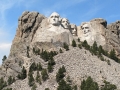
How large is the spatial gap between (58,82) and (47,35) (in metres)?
11.2

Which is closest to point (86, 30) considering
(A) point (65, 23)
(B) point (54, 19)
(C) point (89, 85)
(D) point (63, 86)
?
(A) point (65, 23)

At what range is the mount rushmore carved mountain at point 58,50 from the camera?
160 feet

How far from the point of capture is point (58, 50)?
54875mm

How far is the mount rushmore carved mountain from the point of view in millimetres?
48656

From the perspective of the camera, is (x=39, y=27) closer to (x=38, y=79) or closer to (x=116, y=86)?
(x=38, y=79)

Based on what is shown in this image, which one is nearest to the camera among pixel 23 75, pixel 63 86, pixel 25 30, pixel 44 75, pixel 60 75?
pixel 63 86

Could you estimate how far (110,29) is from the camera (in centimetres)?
6303

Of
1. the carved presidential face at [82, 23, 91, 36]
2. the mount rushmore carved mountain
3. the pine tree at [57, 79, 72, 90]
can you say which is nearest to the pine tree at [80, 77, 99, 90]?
the mount rushmore carved mountain

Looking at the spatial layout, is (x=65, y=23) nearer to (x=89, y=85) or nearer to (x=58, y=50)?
(x=58, y=50)

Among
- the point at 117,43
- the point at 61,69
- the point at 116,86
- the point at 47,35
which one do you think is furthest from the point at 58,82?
the point at 117,43

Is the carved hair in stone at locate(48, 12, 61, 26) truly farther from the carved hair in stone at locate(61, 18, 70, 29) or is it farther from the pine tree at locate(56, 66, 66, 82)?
the pine tree at locate(56, 66, 66, 82)

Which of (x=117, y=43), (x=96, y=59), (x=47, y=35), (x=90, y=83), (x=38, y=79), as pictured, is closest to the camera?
(x=90, y=83)

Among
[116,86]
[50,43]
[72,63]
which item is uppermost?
[50,43]

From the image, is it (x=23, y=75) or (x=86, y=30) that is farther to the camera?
(x=86, y=30)
